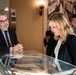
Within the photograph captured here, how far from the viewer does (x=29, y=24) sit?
6129 millimetres

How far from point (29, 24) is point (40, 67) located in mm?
4239

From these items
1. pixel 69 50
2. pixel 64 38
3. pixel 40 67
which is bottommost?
pixel 40 67

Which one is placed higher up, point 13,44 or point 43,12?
point 43,12

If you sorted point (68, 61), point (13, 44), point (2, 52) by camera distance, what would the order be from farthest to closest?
point (13, 44), point (2, 52), point (68, 61)

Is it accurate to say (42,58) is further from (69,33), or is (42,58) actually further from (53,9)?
(53,9)

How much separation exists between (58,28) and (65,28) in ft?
0.24

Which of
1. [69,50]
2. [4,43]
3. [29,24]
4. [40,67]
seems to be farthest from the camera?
[29,24]

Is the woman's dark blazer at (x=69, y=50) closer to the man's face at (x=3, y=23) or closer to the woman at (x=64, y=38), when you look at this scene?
the woman at (x=64, y=38)

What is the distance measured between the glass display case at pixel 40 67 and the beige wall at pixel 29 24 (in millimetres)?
3690

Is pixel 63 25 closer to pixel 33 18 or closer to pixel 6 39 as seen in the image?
pixel 6 39

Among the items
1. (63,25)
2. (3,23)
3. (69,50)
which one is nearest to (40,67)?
(69,50)

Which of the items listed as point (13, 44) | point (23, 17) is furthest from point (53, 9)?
point (13, 44)

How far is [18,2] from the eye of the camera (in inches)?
233

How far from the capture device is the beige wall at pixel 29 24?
596 centimetres
